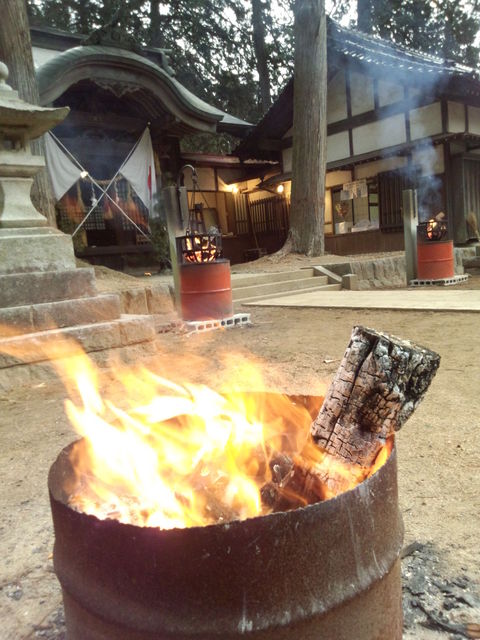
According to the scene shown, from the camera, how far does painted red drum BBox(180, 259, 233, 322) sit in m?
6.88

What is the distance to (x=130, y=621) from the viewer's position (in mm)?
1011

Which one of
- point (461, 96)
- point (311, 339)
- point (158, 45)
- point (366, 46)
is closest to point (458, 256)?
point (461, 96)

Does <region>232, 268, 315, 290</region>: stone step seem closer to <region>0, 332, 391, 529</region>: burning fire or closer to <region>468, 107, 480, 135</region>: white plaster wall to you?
<region>468, 107, 480, 135</region>: white plaster wall

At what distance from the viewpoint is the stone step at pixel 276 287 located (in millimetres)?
9875

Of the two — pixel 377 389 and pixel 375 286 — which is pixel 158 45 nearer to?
pixel 375 286

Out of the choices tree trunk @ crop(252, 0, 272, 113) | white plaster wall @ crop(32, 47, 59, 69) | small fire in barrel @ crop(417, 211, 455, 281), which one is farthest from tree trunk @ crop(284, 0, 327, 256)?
tree trunk @ crop(252, 0, 272, 113)

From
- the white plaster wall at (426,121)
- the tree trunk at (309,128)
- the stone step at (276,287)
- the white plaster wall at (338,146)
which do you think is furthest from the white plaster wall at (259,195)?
the stone step at (276,287)

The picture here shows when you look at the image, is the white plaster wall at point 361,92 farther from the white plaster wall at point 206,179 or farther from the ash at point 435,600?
the ash at point 435,600

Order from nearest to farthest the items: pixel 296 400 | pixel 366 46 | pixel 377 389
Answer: pixel 377 389, pixel 296 400, pixel 366 46

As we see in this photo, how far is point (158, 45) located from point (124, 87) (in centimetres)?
1183

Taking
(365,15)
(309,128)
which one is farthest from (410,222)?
(365,15)

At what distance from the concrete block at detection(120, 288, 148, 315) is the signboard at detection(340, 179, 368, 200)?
1040cm

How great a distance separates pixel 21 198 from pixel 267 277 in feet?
20.8

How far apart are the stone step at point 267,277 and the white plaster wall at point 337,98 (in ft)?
24.2
